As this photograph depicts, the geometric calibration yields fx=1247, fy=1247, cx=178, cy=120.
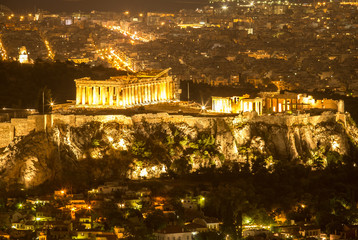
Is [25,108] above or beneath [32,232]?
above

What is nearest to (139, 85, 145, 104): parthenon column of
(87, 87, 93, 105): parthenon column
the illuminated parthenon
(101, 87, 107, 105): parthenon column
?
the illuminated parthenon

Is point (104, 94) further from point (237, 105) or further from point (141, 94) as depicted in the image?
point (237, 105)

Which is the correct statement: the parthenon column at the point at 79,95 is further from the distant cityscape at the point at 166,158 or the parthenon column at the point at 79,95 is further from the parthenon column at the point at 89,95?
the parthenon column at the point at 89,95

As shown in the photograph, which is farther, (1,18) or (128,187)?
(1,18)

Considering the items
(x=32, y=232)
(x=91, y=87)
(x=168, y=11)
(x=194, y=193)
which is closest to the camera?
(x=32, y=232)

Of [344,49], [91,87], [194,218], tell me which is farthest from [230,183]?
[344,49]

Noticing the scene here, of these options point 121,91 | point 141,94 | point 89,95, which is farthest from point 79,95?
point 141,94

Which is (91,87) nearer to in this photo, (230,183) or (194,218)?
(230,183)
